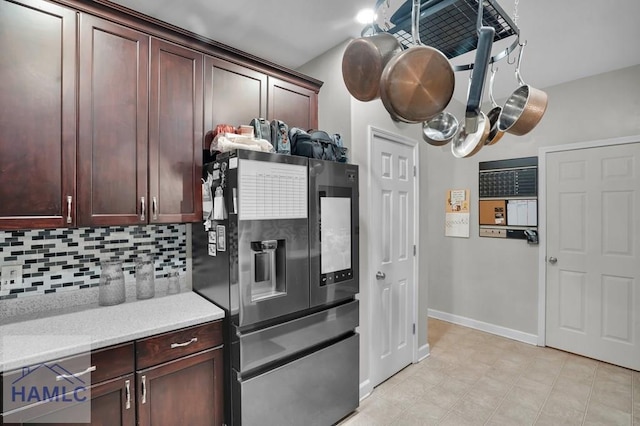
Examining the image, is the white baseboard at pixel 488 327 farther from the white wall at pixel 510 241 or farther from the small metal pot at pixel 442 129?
the small metal pot at pixel 442 129

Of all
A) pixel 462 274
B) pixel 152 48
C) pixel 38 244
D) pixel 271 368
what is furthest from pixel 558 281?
pixel 38 244

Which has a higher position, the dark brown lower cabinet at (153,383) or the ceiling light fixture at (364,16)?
the ceiling light fixture at (364,16)

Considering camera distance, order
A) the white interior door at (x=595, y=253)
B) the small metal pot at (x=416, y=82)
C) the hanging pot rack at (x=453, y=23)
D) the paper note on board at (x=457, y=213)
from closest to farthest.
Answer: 1. the small metal pot at (x=416, y=82)
2. the hanging pot rack at (x=453, y=23)
3. the white interior door at (x=595, y=253)
4. the paper note on board at (x=457, y=213)

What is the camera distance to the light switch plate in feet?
5.14

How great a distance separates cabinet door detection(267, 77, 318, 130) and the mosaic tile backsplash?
3.66 feet

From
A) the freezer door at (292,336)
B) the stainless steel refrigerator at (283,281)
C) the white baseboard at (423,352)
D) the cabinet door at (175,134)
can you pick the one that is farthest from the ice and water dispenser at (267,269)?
the white baseboard at (423,352)

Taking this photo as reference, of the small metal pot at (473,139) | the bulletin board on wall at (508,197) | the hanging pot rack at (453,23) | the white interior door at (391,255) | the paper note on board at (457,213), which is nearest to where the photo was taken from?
the hanging pot rack at (453,23)

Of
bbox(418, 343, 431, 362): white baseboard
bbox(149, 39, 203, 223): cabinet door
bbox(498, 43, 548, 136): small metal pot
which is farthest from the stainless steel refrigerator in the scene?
bbox(418, 343, 431, 362): white baseboard

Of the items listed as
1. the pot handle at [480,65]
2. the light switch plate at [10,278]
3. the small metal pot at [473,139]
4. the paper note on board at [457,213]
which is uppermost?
the pot handle at [480,65]

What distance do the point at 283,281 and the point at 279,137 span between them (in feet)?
3.02

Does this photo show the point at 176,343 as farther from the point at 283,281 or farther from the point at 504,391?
the point at 504,391

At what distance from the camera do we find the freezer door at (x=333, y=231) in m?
1.94

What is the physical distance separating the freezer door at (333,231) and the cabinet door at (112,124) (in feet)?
3.24

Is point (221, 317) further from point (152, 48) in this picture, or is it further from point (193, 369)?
point (152, 48)
